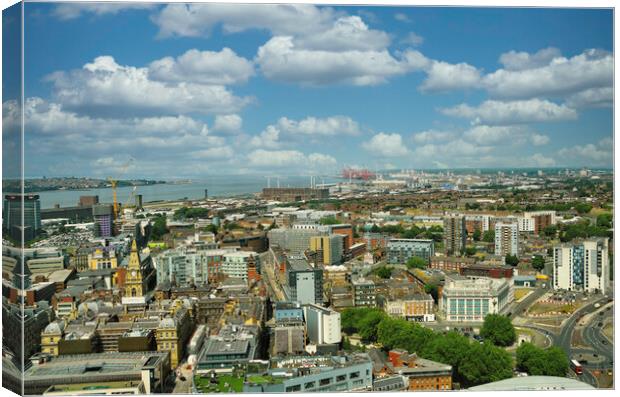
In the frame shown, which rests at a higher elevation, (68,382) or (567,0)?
(567,0)

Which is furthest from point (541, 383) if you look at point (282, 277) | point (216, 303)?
point (282, 277)

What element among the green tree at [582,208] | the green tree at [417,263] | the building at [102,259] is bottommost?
the green tree at [417,263]

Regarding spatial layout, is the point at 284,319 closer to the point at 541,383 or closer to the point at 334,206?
the point at 541,383

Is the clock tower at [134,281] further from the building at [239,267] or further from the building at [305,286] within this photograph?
the building at [305,286]

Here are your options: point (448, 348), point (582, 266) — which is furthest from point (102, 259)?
point (582, 266)

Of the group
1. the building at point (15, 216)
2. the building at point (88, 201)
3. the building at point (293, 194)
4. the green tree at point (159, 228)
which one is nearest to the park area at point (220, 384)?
the building at point (15, 216)

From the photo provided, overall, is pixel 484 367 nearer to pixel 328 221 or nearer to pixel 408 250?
pixel 408 250

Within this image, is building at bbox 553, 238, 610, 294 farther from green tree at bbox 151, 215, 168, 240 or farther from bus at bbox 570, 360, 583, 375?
green tree at bbox 151, 215, 168, 240
